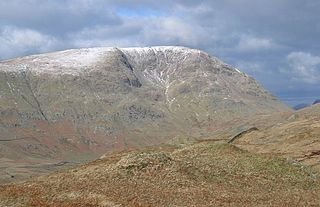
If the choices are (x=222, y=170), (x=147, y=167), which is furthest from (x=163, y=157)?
(x=222, y=170)

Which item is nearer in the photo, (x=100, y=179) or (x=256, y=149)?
(x=100, y=179)

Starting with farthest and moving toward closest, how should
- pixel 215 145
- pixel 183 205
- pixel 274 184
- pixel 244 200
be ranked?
pixel 215 145 → pixel 274 184 → pixel 244 200 → pixel 183 205

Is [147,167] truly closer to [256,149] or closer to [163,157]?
[163,157]

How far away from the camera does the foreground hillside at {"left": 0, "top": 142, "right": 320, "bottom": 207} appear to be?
40741 mm

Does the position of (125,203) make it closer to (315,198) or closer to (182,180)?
(182,180)

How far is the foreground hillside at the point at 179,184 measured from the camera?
40741 millimetres

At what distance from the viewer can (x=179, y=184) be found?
1827 inches

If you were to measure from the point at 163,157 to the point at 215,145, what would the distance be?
14139 millimetres

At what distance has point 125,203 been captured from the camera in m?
39.3

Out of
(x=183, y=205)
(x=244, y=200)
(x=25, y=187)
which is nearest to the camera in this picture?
(x=183, y=205)

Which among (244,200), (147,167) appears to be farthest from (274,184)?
(147,167)

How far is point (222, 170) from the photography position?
53062 mm

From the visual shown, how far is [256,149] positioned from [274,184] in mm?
63934

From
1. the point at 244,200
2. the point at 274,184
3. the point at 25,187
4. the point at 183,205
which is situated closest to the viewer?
the point at 183,205
